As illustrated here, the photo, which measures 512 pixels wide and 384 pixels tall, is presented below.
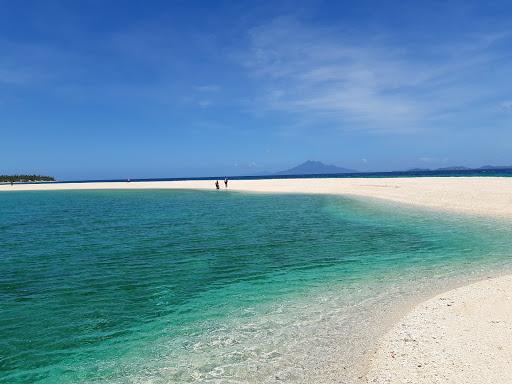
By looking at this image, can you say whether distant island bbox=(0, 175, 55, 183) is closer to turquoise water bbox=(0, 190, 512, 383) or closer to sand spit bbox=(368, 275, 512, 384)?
turquoise water bbox=(0, 190, 512, 383)

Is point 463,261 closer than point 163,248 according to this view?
Yes

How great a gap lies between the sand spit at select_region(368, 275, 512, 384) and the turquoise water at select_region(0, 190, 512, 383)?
62 centimetres

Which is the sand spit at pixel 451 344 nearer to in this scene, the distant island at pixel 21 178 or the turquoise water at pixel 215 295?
the turquoise water at pixel 215 295

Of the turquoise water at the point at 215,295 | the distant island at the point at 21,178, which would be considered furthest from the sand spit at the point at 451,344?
the distant island at the point at 21,178

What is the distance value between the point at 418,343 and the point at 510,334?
176cm

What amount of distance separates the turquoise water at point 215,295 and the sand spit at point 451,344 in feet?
2.02

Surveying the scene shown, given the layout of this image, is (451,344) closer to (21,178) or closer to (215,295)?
(215,295)

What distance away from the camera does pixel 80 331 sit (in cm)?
895

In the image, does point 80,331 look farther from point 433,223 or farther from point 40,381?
point 433,223

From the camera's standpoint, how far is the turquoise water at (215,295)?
729 cm

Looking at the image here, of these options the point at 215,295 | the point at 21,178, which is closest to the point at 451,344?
the point at 215,295

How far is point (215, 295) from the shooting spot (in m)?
11.4

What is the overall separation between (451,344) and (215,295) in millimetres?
6566

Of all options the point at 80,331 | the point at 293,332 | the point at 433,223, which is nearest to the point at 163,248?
the point at 80,331
